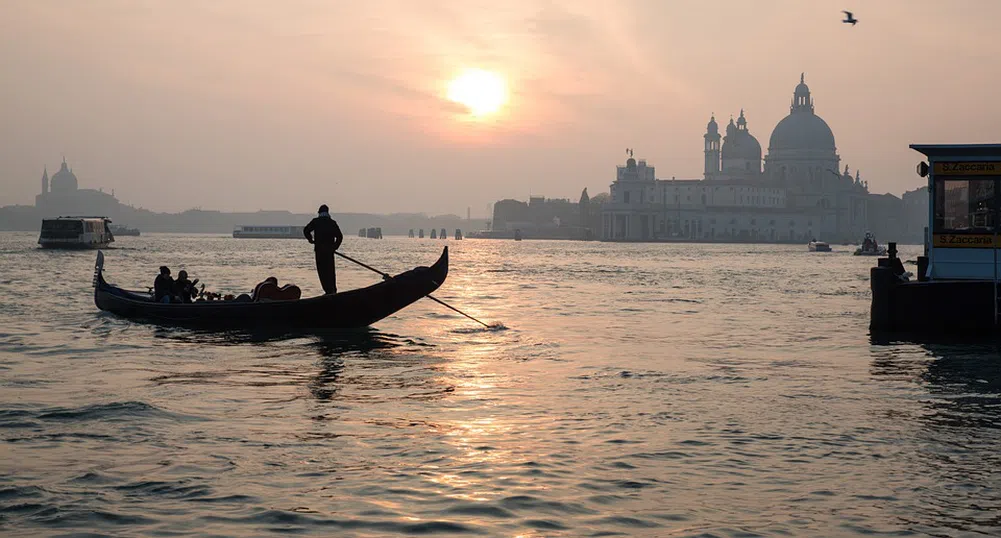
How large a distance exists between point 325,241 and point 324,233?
17cm

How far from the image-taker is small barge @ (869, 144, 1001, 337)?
2078 centimetres

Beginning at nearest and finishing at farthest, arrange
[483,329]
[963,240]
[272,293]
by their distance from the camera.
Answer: [272,293]
[963,240]
[483,329]

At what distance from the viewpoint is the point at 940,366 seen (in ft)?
56.7

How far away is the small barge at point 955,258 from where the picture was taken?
68.2 ft

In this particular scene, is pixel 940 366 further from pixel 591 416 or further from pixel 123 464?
pixel 123 464

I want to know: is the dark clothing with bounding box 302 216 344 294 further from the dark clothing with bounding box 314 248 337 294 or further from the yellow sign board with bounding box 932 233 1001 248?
the yellow sign board with bounding box 932 233 1001 248

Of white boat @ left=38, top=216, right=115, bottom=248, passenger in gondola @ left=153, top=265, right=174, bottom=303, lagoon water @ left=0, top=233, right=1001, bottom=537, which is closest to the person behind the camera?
lagoon water @ left=0, top=233, right=1001, bottom=537

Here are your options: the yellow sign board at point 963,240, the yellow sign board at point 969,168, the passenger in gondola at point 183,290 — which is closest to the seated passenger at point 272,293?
the passenger in gondola at point 183,290

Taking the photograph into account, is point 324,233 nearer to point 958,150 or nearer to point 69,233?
point 958,150

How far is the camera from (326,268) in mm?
20906

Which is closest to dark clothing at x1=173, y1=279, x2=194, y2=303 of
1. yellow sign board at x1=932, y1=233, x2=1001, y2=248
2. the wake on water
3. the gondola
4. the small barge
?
the gondola

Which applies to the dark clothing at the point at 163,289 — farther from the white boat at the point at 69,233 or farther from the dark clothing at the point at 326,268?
the white boat at the point at 69,233

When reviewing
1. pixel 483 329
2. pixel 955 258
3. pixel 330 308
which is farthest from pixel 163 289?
pixel 955 258

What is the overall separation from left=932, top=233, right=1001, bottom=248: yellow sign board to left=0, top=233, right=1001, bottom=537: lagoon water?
2150 mm
